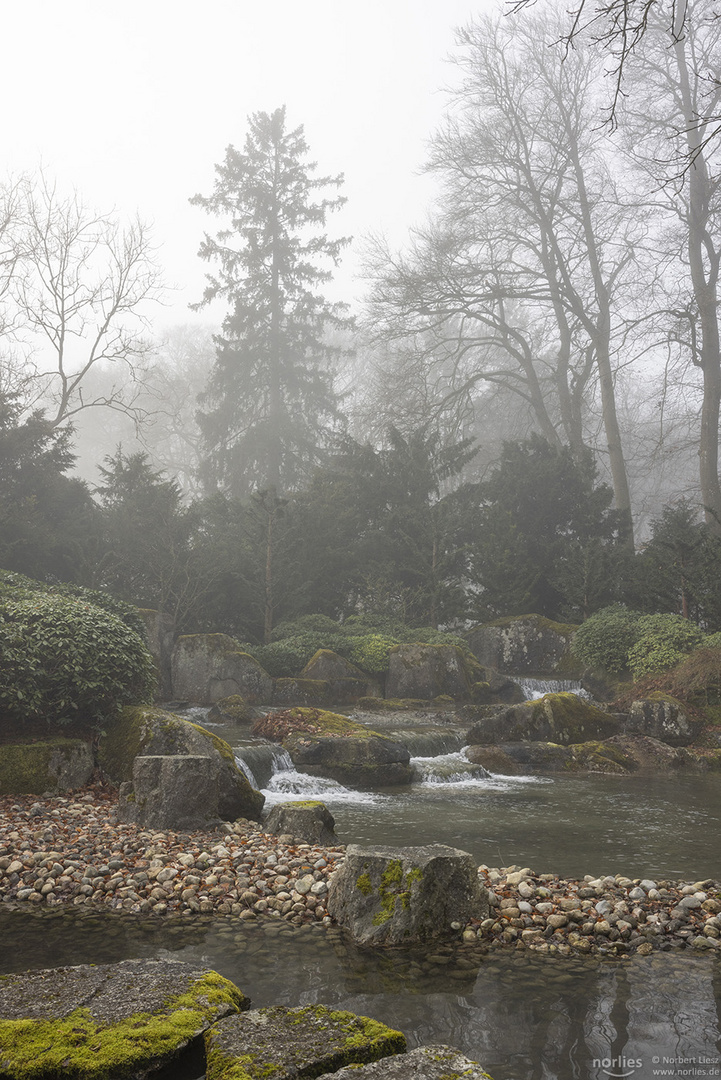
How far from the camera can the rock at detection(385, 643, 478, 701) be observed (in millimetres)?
15359

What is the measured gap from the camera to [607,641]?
15500 mm

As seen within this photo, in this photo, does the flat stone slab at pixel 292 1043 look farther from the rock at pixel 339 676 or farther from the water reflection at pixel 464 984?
the rock at pixel 339 676

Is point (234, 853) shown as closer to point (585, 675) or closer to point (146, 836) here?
point (146, 836)

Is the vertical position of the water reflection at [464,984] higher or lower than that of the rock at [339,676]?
lower

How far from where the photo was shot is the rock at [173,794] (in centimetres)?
666

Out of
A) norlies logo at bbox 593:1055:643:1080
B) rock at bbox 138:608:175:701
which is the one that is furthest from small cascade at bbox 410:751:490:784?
norlies logo at bbox 593:1055:643:1080

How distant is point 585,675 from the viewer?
52.2 ft

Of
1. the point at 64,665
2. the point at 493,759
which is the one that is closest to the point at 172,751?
the point at 64,665

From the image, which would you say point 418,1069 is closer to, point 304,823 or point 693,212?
point 304,823

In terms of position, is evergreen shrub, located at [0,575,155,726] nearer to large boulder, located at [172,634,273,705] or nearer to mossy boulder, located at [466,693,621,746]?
large boulder, located at [172,634,273,705]

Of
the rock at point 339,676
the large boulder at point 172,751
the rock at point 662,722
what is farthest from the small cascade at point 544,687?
the large boulder at point 172,751

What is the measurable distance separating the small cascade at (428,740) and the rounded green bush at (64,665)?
428 cm

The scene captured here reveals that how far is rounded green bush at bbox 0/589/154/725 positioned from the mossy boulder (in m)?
5.88

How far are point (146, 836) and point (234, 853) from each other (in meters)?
0.91
